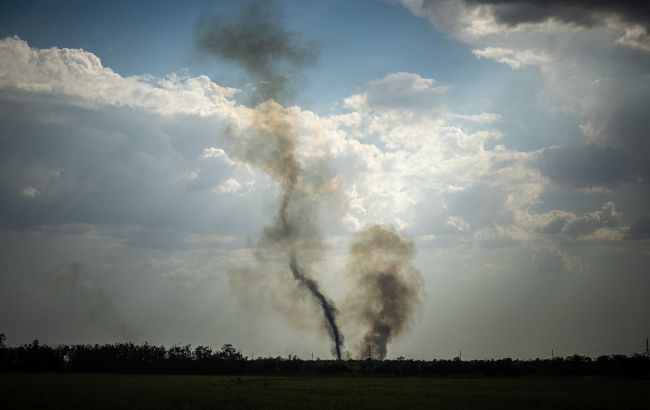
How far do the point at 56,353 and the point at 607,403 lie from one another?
180 m

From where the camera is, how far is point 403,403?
6638cm

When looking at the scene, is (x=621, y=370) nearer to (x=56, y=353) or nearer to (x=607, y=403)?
(x=607, y=403)

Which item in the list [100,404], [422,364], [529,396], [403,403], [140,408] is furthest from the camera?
[422,364]

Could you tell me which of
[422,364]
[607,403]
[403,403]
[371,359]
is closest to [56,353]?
[371,359]

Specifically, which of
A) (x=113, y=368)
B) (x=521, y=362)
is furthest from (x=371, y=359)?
(x=113, y=368)

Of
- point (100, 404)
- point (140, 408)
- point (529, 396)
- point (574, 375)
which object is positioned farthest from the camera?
point (574, 375)

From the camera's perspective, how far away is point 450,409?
6059cm

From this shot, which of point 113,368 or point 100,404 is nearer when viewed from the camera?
point 100,404

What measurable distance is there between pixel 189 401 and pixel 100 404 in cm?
968

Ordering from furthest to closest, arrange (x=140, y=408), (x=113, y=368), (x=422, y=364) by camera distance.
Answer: (x=113, y=368) → (x=422, y=364) → (x=140, y=408)

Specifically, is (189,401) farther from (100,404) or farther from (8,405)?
(8,405)

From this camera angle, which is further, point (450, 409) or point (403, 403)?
point (403, 403)

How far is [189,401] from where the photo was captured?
220 feet

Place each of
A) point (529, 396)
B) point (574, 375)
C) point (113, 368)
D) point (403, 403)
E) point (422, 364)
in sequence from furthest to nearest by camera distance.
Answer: point (113, 368)
point (422, 364)
point (574, 375)
point (529, 396)
point (403, 403)
